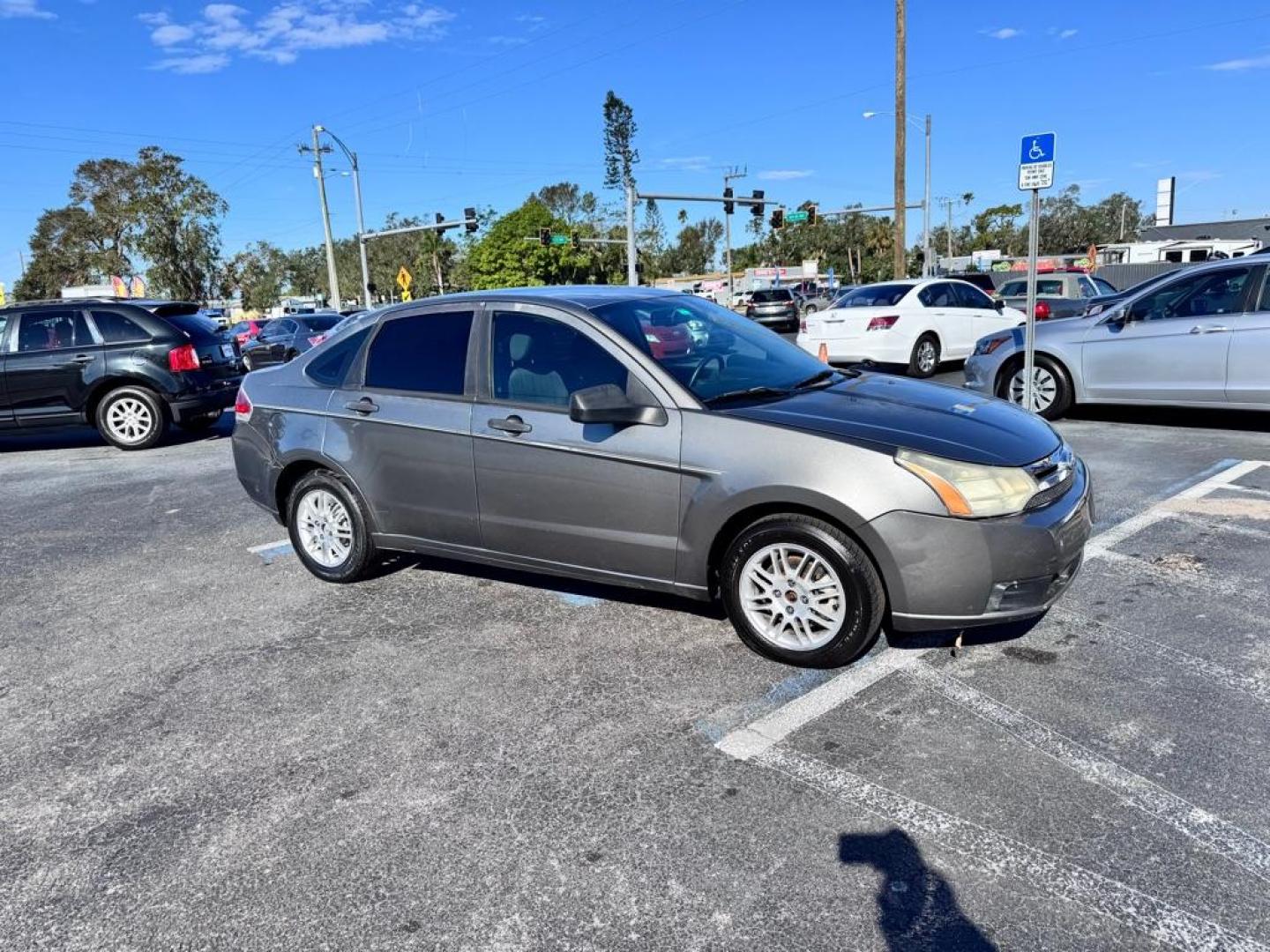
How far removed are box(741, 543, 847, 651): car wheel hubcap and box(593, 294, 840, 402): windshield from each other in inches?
31.5

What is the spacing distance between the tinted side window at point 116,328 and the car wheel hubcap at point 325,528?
646 cm

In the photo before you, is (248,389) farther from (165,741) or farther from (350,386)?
(165,741)

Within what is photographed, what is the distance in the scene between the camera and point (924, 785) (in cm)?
298

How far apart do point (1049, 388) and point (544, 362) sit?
279 inches

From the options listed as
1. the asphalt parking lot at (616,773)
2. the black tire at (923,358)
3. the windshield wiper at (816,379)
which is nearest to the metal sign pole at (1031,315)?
the asphalt parking lot at (616,773)

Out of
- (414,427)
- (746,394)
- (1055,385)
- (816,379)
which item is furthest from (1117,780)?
(1055,385)

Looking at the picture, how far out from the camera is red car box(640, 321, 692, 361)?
4262 millimetres

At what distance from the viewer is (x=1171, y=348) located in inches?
334

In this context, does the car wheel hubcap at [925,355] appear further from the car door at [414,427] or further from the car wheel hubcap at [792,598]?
the car wheel hubcap at [792,598]

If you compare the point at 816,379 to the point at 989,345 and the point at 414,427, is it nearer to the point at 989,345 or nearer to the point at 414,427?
the point at 414,427

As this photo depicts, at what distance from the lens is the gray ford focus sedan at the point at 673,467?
3.53m

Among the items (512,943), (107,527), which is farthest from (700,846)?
(107,527)

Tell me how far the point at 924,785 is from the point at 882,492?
109cm

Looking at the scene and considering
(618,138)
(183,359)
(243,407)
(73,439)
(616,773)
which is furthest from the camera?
(618,138)
